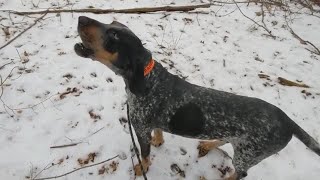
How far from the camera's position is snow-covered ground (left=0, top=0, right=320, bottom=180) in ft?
14.2

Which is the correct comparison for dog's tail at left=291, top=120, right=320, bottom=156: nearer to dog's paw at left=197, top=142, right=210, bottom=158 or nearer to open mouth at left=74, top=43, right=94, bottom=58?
dog's paw at left=197, top=142, right=210, bottom=158

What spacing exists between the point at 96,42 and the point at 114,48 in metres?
0.20

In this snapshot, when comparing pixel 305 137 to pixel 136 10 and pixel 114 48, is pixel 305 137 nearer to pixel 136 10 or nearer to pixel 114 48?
pixel 114 48

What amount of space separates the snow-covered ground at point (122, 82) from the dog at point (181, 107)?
0.73m

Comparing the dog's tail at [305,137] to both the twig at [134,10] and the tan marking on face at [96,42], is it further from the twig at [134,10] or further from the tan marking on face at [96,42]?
the twig at [134,10]

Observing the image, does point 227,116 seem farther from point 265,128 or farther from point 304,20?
point 304,20

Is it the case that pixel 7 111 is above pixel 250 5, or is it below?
below

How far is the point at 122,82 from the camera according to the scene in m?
5.30

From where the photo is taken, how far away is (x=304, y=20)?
24.3 ft

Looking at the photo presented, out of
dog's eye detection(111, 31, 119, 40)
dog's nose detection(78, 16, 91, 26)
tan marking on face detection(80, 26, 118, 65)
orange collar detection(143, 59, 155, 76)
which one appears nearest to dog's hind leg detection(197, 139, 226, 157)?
orange collar detection(143, 59, 155, 76)

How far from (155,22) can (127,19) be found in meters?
0.60

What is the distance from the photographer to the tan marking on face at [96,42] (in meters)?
3.25

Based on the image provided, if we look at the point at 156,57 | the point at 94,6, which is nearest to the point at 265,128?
the point at 156,57

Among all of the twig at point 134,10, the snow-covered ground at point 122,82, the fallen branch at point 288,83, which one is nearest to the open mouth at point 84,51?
the snow-covered ground at point 122,82
